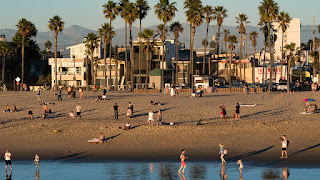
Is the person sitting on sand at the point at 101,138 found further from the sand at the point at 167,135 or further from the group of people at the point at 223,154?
the group of people at the point at 223,154

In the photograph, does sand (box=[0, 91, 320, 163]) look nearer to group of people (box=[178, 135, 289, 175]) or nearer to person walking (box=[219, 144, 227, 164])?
group of people (box=[178, 135, 289, 175])

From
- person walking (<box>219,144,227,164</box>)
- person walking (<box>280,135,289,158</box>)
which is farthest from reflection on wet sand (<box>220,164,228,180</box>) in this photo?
person walking (<box>280,135,289,158</box>)

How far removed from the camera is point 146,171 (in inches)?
1047

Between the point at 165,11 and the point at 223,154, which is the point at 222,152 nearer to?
the point at 223,154

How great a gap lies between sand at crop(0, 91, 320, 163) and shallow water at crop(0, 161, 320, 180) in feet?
5.01

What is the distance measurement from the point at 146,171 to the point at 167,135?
938 cm

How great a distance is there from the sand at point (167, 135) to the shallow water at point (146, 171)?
5.01 ft

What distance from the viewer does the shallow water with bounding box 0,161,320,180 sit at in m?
25.2

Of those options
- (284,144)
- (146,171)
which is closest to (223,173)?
(146,171)

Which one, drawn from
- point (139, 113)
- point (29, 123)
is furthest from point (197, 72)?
point (29, 123)

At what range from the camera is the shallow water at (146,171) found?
82.7ft

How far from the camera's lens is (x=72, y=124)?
3981 centimetres

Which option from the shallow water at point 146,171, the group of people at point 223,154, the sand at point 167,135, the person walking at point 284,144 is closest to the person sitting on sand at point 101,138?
the sand at point 167,135

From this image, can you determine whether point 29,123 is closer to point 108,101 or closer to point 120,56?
point 108,101
